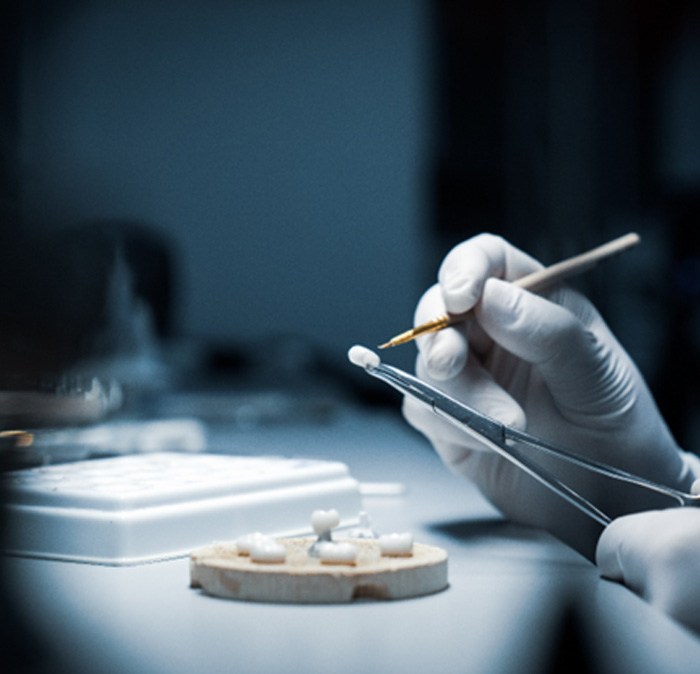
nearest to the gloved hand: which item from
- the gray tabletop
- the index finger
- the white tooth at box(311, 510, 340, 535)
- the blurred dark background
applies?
the index finger

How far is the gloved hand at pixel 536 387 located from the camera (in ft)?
2.66

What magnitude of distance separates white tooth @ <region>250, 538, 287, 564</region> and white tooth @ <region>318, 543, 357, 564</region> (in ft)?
0.07

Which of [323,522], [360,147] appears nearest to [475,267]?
[323,522]

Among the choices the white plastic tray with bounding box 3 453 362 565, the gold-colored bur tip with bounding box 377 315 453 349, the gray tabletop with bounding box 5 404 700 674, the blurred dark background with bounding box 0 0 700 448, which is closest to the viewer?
the gray tabletop with bounding box 5 404 700 674

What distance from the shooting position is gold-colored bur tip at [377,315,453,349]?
79cm

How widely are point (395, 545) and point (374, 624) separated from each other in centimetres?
8

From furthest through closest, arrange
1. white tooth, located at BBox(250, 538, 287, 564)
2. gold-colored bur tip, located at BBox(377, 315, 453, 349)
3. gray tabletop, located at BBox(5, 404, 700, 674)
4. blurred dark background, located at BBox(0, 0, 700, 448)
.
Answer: blurred dark background, located at BBox(0, 0, 700, 448) → gold-colored bur tip, located at BBox(377, 315, 453, 349) → white tooth, located at BBox(250, 538, 287, 564) → gray tabletop, located at BBox(5, 404, 700, 674)

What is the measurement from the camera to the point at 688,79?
3191 mm

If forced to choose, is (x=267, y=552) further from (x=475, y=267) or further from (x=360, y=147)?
(x=360, y=147)

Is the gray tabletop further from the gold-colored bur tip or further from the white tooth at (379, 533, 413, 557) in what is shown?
the gold-colored bur tip

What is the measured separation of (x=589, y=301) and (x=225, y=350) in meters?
2.12

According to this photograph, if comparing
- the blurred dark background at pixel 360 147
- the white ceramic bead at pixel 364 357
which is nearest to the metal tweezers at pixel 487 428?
the white ceramic bead at pixel 364 357

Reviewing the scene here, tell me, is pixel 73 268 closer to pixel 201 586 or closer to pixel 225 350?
pixel 201 586

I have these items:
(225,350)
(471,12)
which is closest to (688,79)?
(471,12)
